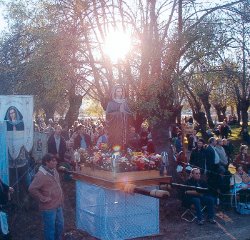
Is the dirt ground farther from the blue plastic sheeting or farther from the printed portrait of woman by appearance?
the printed portrait of woman

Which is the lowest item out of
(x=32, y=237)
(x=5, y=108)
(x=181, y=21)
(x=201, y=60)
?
(x=32, y=237)

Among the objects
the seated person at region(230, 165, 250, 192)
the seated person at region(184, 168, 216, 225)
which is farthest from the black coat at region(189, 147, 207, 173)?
the seated person at region(184, 168, 216, 225)

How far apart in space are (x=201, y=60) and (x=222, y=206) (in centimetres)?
414

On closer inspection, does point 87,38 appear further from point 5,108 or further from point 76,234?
point 76,234

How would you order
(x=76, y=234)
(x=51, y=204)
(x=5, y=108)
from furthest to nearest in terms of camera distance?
1. (x=5, y=108)
2. (x=76, y=234)
3. (x=51, y=204)

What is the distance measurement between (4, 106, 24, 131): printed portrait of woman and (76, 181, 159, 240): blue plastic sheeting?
224cm

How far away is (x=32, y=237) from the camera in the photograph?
34.1 ft

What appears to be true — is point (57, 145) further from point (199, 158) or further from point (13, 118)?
point (199, 158)

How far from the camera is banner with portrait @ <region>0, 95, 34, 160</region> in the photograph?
38.5 ft

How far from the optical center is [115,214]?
33.0ft

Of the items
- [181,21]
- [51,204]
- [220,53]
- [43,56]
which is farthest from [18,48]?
[51,204]

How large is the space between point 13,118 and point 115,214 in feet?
11.6

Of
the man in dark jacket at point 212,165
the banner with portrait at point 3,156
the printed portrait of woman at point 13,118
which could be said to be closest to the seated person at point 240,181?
the man in dark jacket at point 212,165

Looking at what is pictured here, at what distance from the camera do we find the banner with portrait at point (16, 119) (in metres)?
11.8
